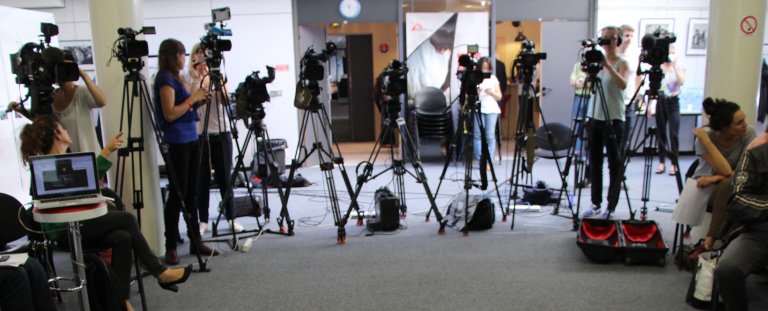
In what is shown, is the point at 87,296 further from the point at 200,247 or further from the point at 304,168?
the point at 304,168

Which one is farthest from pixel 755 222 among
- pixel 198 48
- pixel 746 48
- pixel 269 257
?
pixel 198 48

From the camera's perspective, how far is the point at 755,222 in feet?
8.98

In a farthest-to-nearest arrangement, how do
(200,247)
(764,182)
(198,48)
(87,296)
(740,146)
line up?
(198,48), (200,247), (740,146), (764,182), (87,296)

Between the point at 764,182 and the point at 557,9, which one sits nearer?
the point at 764,182

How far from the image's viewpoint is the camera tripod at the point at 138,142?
11.2 feet

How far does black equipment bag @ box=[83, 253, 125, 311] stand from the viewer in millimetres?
2727

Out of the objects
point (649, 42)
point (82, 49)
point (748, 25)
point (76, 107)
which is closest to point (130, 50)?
point (76, 107)

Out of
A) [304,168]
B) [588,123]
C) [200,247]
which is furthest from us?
[304,168]

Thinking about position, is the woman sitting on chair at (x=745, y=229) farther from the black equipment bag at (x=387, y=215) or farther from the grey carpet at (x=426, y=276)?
the black equipment bag at (x=387, y=215)

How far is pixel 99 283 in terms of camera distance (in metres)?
2.74

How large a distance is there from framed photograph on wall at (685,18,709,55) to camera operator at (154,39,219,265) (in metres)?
6.94

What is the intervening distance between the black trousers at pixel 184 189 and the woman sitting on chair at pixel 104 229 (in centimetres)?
66

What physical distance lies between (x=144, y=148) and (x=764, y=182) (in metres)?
3.70

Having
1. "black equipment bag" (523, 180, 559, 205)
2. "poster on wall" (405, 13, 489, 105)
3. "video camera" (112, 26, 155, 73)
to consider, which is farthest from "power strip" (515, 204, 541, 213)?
"video camera" (112, 26, 155, 73)
